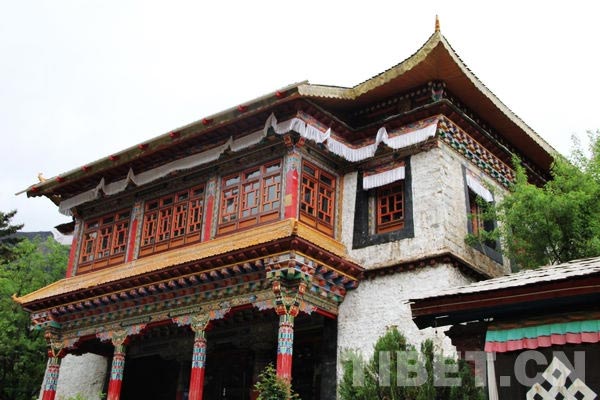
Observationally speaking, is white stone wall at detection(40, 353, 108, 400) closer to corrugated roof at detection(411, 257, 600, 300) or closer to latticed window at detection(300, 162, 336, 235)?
latticed window at detection(300, 162, 336, 235)

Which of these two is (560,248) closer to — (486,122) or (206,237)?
(486,122)

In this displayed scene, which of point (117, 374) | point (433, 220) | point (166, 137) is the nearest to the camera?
point (433, 220)

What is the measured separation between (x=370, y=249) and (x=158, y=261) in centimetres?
479

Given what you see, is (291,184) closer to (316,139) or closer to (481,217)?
(316,139)

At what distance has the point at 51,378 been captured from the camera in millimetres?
16109

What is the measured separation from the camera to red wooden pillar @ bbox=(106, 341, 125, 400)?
47.6 feet

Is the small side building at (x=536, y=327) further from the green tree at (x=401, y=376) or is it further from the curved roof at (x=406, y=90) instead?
the curved roof at (x=406, y=90)

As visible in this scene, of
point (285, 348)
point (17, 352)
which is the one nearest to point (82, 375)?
point (17, 352)

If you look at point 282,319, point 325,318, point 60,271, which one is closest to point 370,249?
point 325,318

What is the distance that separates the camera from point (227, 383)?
15883mm

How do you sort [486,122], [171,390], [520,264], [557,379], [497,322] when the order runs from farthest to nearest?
[171,390] → [486,122] → [520,264] → [497,322] → [557,379]

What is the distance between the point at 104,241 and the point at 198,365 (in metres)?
5.47

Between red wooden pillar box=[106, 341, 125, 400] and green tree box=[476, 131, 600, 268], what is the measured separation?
8.27 meters

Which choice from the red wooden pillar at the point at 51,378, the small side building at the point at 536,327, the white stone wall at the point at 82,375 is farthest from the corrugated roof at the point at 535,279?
the white stone wall at the point at 82,375
